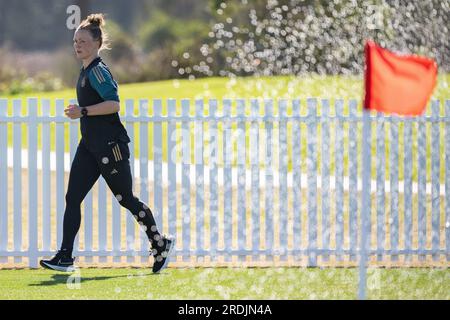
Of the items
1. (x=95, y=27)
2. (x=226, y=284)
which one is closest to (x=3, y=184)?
(x=95, y=27)

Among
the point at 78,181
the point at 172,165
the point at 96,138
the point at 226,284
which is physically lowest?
the point at 226,284

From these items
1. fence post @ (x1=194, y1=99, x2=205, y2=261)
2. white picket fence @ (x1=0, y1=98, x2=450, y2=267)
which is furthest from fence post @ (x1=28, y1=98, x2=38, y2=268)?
fence post @ (x1=194, y1=99, x2=205, y2=261)

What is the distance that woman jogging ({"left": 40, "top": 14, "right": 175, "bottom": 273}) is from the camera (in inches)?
345

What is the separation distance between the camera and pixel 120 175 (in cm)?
887

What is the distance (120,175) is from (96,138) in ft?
1.00

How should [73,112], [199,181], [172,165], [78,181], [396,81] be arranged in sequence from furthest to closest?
[172,165]
[199,181]
[78,181]
[73,112]
[396,81]

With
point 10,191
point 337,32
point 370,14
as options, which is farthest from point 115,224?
point 337,32

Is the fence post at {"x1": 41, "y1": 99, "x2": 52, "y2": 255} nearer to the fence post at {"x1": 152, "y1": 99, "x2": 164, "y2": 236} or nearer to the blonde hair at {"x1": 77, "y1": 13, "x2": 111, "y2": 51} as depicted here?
the fence post at {"x1": 152, "y1": 99, "x2": 164, "y2": 236}

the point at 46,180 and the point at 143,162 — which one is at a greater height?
the point at 143,162

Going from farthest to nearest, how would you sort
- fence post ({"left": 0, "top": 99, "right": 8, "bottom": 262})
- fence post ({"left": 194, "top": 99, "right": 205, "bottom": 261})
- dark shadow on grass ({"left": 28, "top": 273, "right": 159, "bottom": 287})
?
fence post ({"left": 0, "top": 99, "right": 8, "bottom": 262}) < fence post ({"left": 194, "top": 99, "right": 205, "bottom": 261}) < dark shadow on grass ({"left": 28, "top": 273, "right": 159, "bottom": 287})

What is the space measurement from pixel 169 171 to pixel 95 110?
1470 millimetres

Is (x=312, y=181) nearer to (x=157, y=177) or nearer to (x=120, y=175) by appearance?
(x=157, y=177)

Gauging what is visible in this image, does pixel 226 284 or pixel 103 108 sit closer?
pixel 103 108

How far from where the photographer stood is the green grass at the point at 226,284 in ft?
27.4
